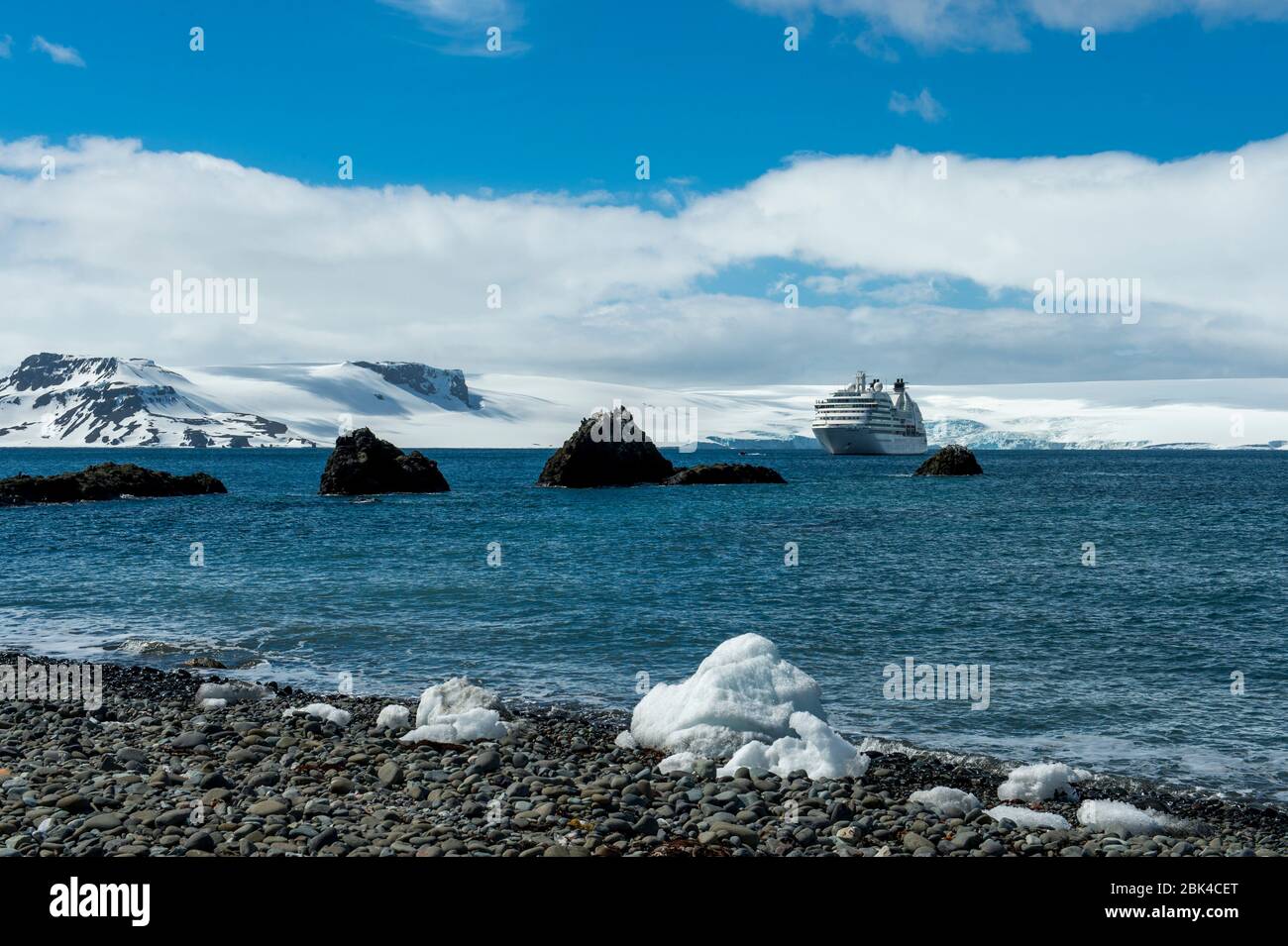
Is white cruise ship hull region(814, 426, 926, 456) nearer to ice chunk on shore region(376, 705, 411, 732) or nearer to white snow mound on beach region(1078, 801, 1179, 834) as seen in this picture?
ice chunk on shore region(376, 705, 411, 732)

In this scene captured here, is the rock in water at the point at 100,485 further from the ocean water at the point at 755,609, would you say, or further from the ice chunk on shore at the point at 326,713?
the ice chunk on shore at the point at 326,713

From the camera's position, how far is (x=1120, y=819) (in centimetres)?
1088

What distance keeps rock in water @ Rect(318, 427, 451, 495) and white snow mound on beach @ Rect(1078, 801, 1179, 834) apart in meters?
74.1

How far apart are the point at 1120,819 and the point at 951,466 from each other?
11210 centimetres

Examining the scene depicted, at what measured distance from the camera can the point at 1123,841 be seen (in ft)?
31.5

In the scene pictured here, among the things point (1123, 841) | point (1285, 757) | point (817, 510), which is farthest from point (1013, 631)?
point (817, 510)

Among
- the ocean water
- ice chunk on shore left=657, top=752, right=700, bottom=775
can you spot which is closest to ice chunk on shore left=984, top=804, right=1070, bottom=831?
ice chunk on shore left=657, top=752, right=700, bottom=775

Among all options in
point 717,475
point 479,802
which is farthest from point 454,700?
point 717,475

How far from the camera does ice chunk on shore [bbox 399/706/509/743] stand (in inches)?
532

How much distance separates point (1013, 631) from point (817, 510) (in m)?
41.4

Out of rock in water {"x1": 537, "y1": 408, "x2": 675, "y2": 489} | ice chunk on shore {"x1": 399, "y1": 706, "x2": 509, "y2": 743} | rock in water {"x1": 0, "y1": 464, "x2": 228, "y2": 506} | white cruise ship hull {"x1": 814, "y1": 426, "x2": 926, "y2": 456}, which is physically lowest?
ice chunk on shore {"x1": 399, "y1": 706, "x2": 509, "y2": 743}

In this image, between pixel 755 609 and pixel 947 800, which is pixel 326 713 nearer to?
pixel 947 800

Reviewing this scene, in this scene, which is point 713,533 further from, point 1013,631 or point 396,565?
point 1013,631

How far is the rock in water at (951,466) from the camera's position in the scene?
385ft
